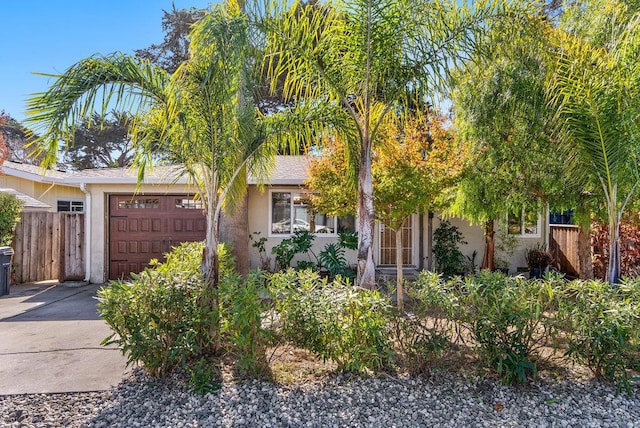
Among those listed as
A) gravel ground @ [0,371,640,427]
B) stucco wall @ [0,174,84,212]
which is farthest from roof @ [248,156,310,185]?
stucco wall @ [0,174,84,212]

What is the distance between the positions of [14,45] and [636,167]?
1758cm

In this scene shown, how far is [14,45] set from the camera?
486 inches

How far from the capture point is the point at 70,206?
14727 millimetres

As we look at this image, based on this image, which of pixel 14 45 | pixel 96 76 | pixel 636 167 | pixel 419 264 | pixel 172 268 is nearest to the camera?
pixel 96 76

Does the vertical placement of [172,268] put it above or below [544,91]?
below

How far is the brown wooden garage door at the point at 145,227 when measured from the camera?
9352 millimetres

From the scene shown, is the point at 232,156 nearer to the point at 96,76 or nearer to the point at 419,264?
the point at 96,76

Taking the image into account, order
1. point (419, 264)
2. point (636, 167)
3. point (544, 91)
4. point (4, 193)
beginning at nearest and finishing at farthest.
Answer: point (636, 167)
point (544, 91)
point (4, 193)
point (419, 264)

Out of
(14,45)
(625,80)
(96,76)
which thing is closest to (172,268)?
(96,76)

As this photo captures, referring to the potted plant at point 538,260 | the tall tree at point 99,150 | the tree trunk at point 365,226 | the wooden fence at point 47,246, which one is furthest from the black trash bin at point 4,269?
the tall tree at point 99,150

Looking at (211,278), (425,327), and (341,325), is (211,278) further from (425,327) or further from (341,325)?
(425,327)

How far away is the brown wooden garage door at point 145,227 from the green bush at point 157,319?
19.2ft

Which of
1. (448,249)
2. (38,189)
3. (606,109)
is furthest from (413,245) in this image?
(38,189)

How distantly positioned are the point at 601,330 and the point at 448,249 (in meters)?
6.08
